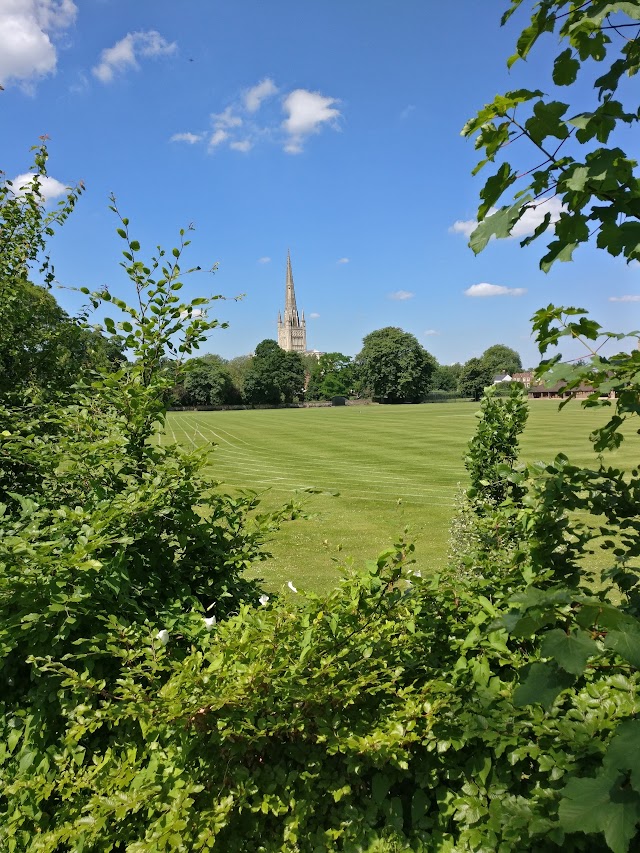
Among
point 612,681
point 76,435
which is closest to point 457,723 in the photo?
point 612,681

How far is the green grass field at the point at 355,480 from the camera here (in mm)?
9945

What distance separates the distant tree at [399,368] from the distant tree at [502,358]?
1748cm

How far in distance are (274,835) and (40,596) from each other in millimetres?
1397

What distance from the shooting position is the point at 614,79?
68.0 inches

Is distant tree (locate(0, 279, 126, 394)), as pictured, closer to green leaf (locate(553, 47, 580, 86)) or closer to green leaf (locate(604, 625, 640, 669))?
green leaf (locate(553, 47, 580, 86))

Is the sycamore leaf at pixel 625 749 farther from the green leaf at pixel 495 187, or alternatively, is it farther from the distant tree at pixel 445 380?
the distant tree at pixel 445 380

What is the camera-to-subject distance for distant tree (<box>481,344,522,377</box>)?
112 metres

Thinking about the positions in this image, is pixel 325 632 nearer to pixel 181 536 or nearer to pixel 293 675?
pixel 293 675

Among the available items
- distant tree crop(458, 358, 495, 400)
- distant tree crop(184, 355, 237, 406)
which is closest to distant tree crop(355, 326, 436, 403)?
distant tree crop(458, 358, 495, 400)

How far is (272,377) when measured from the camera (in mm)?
99312

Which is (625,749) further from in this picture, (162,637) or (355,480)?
(355,480)

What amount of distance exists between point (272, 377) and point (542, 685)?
9901 centimetres

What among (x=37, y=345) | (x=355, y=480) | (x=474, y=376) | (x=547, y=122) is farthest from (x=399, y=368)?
(x=547, y=122)

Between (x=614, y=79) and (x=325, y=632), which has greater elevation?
(x=614, y=79)
